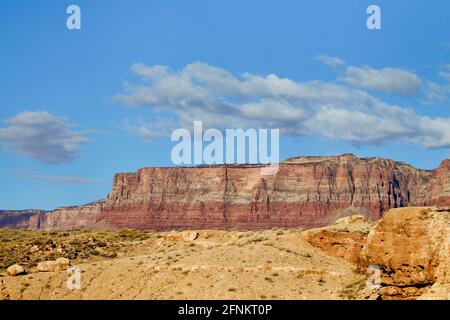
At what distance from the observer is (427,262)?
22422 mm

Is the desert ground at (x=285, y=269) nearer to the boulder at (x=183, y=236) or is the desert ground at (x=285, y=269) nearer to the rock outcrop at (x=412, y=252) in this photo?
the rock outcrop at (x=412, y=252)

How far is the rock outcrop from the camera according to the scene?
22.1 m

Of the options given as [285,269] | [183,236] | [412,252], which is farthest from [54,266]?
[412,252]

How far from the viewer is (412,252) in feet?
75.5

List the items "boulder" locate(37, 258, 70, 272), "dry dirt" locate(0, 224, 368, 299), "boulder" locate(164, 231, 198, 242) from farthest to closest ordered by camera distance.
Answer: "boulder" locate(164, 231, 198, 242) → "boulder" locate(37, 258, 70, 272) → "dry dirt" locate(0, 224, 368, 299)

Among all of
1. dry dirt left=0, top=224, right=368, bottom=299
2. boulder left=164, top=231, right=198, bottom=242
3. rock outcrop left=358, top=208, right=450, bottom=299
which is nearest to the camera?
rock outcrop left=358, top=208, right=450, bottom=299

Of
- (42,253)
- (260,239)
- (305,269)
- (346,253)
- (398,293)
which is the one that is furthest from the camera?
(42,253)

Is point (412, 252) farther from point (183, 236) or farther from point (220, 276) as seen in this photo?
point (183, 236)

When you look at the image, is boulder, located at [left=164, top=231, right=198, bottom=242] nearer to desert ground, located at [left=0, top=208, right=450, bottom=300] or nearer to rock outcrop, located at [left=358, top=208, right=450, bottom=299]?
desert ground, located at [left=0, top=208, right=450, bottom=300]

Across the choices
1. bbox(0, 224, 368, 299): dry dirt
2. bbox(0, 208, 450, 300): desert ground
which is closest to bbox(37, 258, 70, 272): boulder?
bbox(0, 208, 450, 300): desert ground
